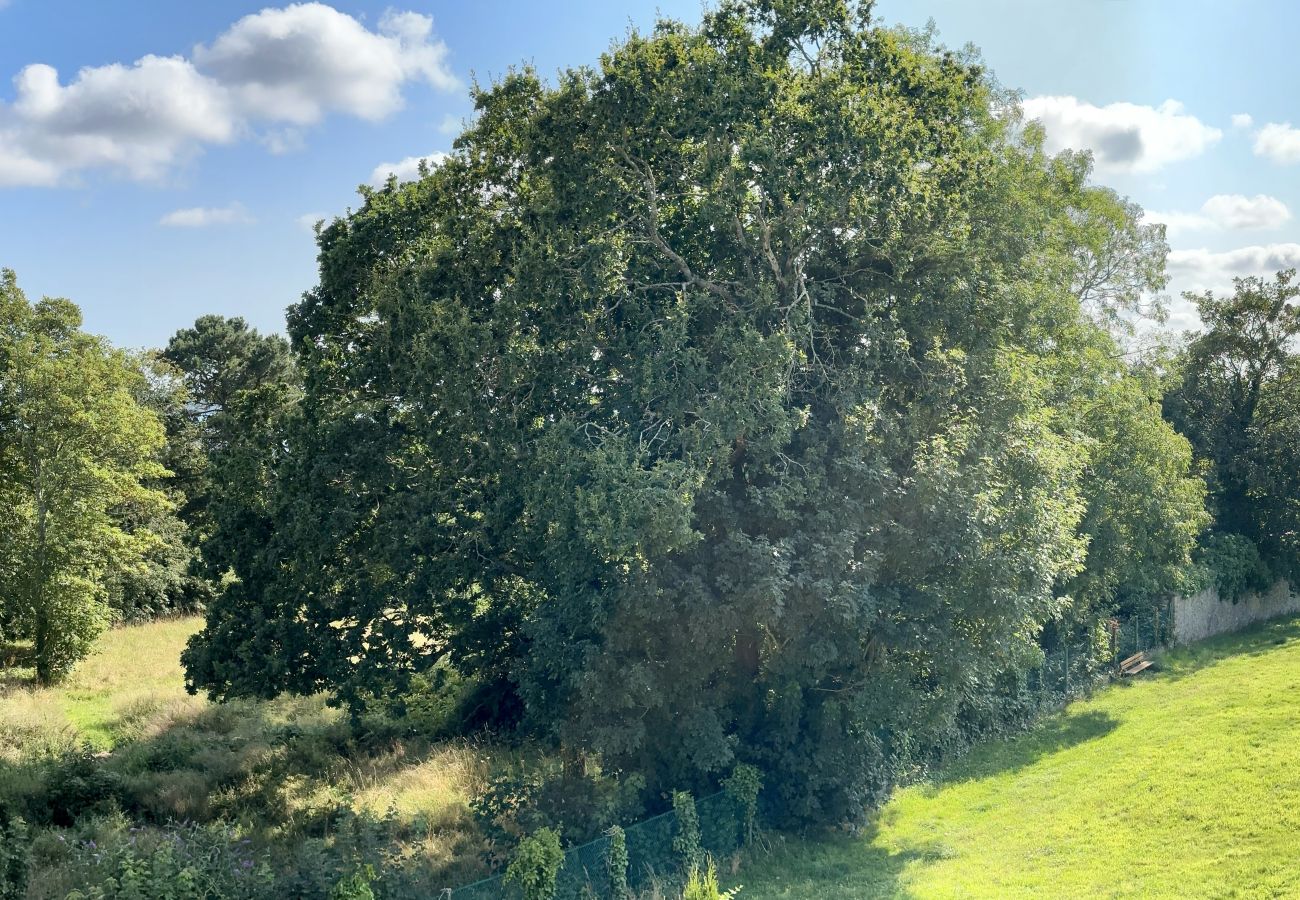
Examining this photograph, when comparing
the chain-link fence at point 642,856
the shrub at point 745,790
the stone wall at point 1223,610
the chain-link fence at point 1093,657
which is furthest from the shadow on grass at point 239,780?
the stone wall at point 1223,610

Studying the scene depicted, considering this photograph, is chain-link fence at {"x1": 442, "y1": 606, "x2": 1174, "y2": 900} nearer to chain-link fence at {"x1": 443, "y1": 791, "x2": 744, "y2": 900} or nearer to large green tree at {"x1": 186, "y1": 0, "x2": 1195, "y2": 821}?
chain-link fence at {"x1": 443, "y1": 791, "x2": 744, "y2": 900}

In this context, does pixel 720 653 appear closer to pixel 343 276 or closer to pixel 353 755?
pixel 343 276

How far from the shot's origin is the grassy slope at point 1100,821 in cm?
1364

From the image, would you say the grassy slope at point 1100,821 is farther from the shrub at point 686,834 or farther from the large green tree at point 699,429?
the large green tree at point 699,429

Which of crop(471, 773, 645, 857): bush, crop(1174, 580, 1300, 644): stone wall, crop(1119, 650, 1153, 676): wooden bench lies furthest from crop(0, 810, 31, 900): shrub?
crop(1174, 580, 1300, 644): stone wall

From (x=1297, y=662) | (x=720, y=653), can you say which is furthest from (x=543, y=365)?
(x=1297, y=662)

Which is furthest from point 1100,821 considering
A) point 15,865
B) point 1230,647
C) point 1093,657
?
point 1230,647

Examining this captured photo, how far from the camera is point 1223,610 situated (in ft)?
127

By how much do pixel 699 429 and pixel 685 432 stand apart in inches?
9.3

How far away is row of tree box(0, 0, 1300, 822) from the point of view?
1470 cm

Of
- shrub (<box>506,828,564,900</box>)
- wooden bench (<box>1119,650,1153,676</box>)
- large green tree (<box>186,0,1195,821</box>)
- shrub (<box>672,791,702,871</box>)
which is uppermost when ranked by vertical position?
large green tree (<box>186,0,1195,821</box>)

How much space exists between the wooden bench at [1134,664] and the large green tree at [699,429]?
14664mm

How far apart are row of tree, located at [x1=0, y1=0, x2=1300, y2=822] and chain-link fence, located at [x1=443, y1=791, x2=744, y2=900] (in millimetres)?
973

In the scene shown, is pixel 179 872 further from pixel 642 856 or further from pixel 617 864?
pixel 642 856
